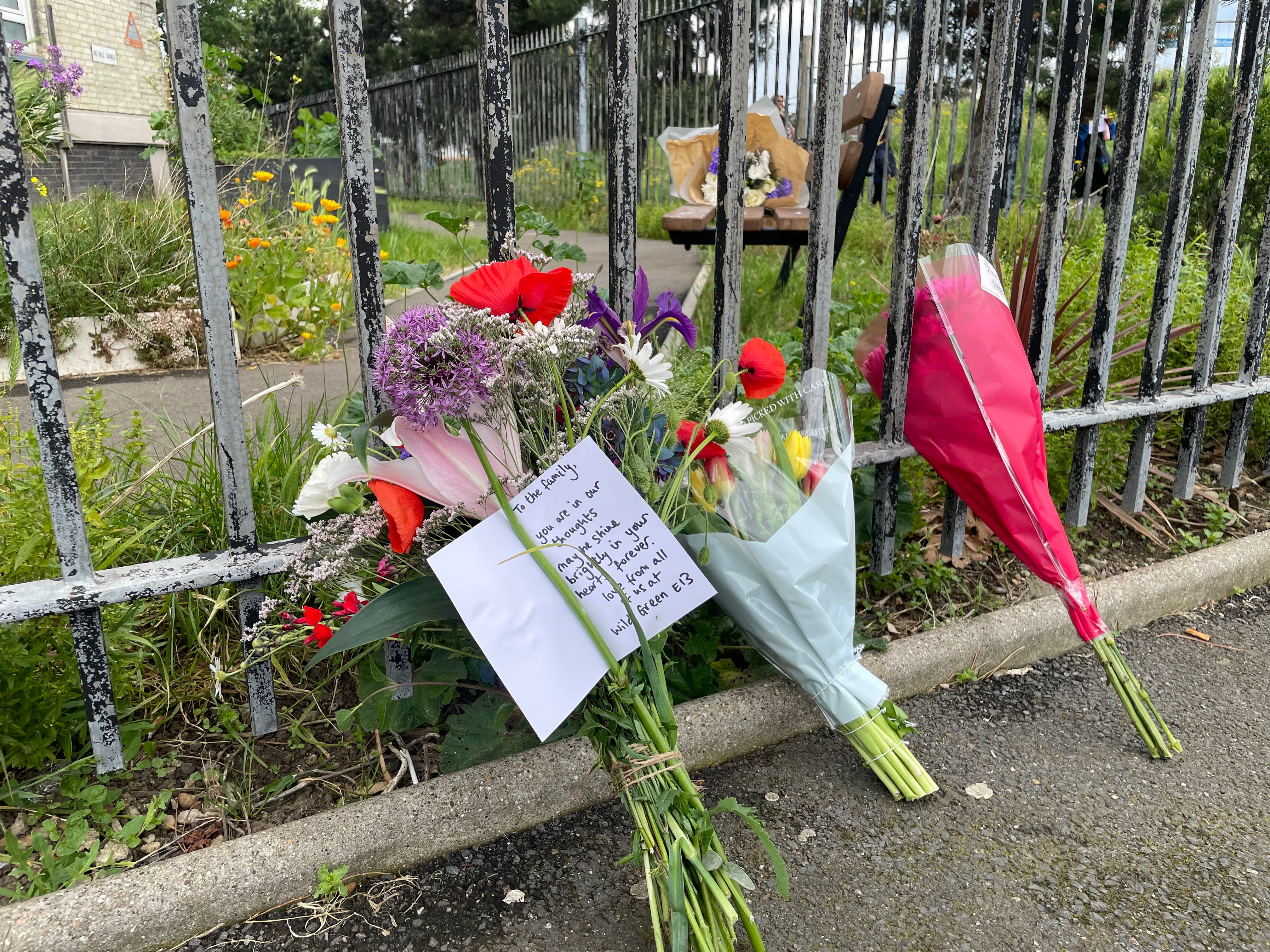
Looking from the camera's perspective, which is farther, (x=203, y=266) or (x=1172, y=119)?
(x=1172, y=119)

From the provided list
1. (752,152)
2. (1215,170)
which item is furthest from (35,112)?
(1215,170)

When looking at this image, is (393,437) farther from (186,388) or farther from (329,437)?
(186,388)

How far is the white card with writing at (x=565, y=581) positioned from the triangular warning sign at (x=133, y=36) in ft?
48.1

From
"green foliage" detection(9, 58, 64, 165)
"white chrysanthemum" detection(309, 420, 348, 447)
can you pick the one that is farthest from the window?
"white chrysanthemum" detection(309, 420, 348, 447)

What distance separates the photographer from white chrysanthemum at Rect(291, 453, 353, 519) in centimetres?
126

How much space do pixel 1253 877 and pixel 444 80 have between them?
1441 centimetres

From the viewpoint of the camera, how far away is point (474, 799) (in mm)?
1363

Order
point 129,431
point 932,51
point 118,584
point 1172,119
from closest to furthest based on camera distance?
point 118,584 < point 932,51 < point 129,431 < point 1172,119

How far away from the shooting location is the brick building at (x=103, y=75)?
34.0 feet

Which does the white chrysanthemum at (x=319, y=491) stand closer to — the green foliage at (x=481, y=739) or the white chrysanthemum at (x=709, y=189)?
the green foliage at (x=481, y=739)

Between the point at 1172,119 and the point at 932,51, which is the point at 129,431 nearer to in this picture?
the point at 932,51

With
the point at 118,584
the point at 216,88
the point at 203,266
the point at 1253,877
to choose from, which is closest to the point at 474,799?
the point at 118,584

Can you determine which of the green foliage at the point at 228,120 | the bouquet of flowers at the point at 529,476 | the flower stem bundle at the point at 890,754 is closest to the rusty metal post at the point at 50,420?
the bouquet of flowers at the point at 529,476

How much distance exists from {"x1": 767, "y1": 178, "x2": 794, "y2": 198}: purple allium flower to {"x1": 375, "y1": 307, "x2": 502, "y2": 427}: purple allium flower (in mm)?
3440
